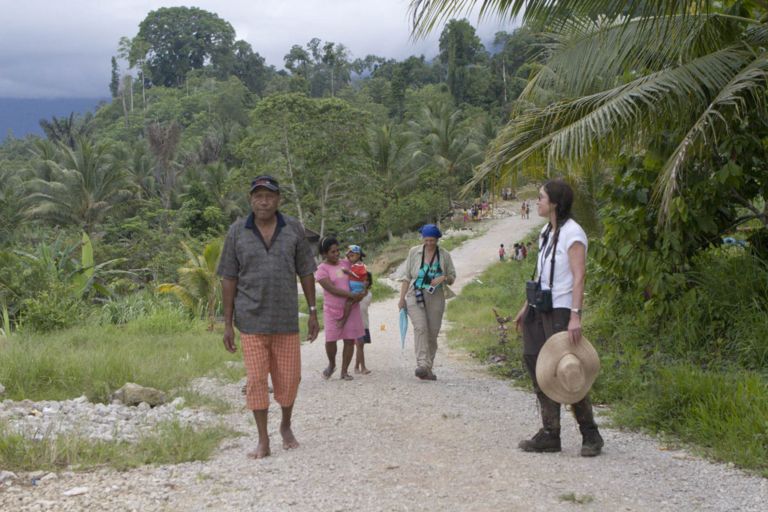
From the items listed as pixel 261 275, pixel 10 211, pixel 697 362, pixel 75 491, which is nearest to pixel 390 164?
pixel 10 211

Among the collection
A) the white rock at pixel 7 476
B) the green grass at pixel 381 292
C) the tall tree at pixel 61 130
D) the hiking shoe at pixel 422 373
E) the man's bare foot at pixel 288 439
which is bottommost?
the green grass at pixel 381 292

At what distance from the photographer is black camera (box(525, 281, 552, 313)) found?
15.7ft

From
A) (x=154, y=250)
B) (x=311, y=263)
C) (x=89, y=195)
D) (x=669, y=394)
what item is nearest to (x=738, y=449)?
(x=669, y=394)

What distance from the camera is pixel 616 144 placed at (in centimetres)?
794

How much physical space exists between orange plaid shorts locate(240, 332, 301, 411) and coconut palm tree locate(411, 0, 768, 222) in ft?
8.98

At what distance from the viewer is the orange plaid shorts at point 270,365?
4.96 metres

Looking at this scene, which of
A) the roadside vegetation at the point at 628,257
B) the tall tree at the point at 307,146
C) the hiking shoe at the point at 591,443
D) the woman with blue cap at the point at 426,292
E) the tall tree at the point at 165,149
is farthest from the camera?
the tall tree at the point at 165,149

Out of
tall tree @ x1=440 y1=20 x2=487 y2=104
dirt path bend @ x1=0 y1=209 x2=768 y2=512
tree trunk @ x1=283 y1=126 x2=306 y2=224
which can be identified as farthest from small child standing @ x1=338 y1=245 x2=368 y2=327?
tall tree @ x1=440 y1=20 x2=487 y2=104

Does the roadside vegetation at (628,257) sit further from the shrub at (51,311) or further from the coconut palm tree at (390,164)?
the coconut palm tree at (390,164)

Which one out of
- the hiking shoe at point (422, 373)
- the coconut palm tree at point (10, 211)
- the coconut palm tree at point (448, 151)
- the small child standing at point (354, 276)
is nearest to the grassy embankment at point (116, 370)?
the small child standing at point (354, 276)

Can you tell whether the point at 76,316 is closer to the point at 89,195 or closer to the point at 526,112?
the point at 526,112

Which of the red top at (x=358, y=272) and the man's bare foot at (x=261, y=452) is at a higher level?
the red top at (x=358, y=272)

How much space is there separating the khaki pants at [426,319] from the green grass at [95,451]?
9.95 feet

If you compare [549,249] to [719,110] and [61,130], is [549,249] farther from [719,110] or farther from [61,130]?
[61,130]
